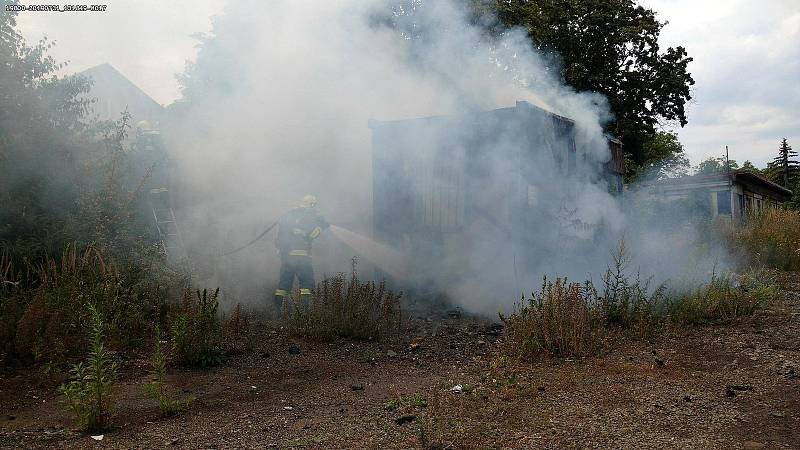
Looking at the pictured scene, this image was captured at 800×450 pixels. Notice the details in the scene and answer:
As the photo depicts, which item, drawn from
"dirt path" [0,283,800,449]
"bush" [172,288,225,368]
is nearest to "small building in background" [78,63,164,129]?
"bush" [172,288,225,368]

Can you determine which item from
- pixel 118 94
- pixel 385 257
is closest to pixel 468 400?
pixel 385 257

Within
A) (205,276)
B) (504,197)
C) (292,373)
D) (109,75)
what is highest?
(109,75)

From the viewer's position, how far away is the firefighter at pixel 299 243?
305 inches

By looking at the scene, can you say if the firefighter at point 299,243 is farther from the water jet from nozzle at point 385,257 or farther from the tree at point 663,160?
the tree at point 663,160

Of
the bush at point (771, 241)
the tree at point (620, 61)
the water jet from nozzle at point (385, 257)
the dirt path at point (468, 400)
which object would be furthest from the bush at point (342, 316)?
the tree at point (620, 61)

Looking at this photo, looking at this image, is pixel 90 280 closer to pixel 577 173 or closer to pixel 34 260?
pixel 34 260

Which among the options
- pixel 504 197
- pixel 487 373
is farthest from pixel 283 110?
pixel 487 373

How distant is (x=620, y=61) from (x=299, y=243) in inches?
729

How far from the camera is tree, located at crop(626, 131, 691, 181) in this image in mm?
24953

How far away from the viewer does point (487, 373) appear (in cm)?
488

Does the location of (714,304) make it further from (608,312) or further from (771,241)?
(771,241)

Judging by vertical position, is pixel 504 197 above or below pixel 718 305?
above

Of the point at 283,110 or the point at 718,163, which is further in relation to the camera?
the point at 718,163

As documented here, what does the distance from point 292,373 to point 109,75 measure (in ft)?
47.6
